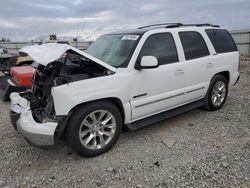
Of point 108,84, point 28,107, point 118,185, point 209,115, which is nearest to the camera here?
point 118,185

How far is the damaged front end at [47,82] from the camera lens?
10.6 feet

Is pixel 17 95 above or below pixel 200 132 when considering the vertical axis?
above

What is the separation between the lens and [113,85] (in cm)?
356

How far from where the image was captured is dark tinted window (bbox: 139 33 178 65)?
4.04 metres

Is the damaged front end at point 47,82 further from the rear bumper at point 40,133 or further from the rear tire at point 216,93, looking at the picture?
the rear tire at point 216,93

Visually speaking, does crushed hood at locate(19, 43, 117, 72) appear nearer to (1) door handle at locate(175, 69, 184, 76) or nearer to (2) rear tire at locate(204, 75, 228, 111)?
(1) door handle at locate(175, 69, 184, 76)

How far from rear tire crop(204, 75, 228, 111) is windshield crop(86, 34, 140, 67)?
2.10 meters

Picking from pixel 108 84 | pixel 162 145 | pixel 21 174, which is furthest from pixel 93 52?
pixel 21 174

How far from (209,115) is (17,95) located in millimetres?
3769

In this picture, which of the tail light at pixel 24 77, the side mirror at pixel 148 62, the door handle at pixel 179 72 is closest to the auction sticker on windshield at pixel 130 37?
the side mirror at pixel 148 62

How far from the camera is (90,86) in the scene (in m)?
3.38

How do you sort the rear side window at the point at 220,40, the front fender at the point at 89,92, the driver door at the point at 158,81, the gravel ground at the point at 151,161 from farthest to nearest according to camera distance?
the rear side window at the point at 220,40
the driver door at the point at 158,81
the front fender at the point at 89,92
the gravel ground at the point at 151,161

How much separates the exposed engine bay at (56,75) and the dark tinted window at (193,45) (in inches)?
67.6

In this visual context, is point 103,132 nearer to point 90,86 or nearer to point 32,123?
point 90,86
